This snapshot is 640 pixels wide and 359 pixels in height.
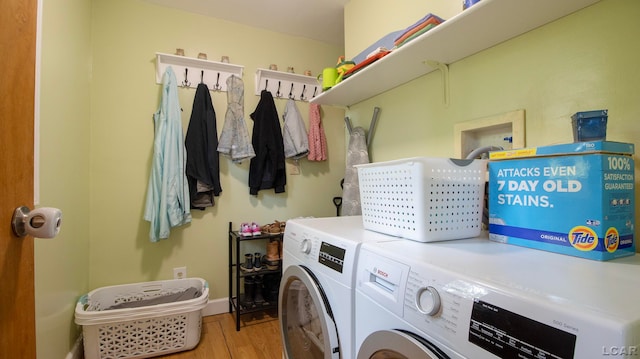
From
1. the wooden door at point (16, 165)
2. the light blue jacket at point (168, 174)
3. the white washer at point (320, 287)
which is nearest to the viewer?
the wooden door at point (16, 165)

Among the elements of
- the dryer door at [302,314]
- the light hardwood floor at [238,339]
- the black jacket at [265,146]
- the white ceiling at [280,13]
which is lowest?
the light hardwood floor at [238,339]

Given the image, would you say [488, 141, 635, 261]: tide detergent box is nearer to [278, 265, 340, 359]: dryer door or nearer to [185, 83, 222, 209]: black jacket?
[278, 265, 340, 359]: dryer door

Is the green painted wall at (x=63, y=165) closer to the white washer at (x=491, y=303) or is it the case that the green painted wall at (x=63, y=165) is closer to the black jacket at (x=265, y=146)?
the black jacket at (x=265, y=146)

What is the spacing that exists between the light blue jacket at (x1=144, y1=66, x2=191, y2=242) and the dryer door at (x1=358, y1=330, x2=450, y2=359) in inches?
66.0

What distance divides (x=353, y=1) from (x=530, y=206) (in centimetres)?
184

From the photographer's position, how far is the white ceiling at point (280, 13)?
6.99 feet

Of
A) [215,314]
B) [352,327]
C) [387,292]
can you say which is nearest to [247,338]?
[215,314]

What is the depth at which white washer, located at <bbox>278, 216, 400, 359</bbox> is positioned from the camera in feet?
2.88

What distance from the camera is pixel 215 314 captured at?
2.27 m

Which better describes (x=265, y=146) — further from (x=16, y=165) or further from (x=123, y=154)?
(x=16, y=165)

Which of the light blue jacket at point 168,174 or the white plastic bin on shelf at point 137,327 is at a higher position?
the light blue jacket at point 168,174

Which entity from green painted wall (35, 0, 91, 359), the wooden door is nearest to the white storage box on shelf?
the wooden door

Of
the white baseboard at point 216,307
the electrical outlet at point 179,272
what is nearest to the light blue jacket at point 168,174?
the electrical outlet at point 179,272
